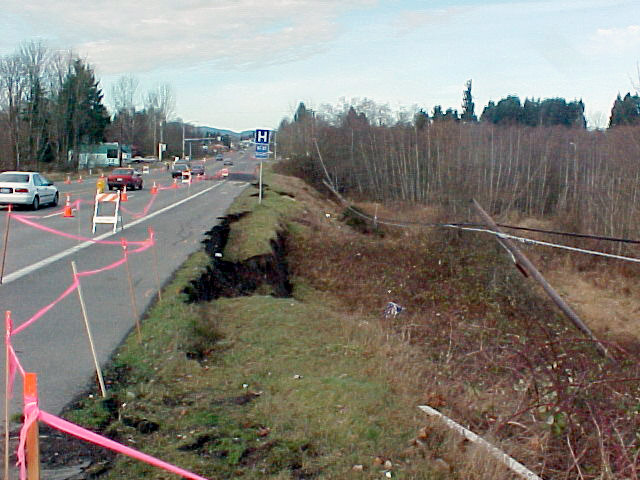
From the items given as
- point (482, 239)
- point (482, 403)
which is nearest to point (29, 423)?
point (482, 403)

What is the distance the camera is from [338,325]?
1027 centimetres

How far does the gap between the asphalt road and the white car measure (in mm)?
1720

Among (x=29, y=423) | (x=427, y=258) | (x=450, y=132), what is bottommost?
(x=427, y=258)

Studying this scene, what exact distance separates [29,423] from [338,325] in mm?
6808

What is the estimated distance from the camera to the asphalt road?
25.0ft

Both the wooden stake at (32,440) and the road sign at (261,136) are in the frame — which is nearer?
the wooden stake at (32,440)

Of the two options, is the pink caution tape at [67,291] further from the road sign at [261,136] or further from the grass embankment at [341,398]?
the road sign at [261,136]

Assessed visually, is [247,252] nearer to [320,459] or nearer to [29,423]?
[320,459]

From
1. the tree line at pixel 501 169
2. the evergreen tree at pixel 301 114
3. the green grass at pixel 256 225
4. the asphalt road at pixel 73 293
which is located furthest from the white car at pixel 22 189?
the evergreen tree at pixel 301 114

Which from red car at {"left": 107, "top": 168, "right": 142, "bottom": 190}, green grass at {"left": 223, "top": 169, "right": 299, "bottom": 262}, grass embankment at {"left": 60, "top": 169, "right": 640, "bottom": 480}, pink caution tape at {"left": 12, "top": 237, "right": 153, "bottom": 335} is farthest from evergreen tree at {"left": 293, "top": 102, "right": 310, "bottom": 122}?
grass embankment at {"left": 60, "top": 169, "right": 640, "bottom": 480}

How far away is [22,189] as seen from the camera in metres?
26.8

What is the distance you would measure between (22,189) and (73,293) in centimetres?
1707

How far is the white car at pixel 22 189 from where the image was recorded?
1042 inches

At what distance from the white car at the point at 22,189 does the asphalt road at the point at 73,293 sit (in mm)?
1720
